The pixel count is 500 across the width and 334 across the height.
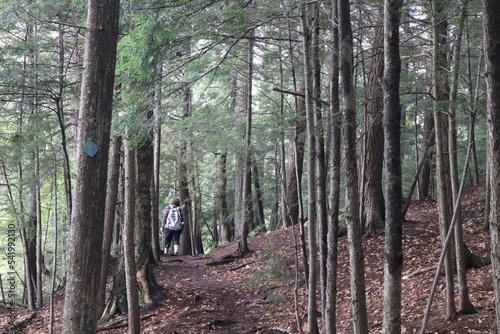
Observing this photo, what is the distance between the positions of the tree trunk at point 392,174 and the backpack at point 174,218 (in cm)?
1040

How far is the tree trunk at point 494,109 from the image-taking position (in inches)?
148

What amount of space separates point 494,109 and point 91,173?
3641mm

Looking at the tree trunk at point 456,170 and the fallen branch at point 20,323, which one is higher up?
the tree trunk at point 456,170

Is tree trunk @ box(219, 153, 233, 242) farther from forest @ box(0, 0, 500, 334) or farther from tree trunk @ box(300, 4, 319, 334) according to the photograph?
tree trunk @ box(300, 4, 319, 334)

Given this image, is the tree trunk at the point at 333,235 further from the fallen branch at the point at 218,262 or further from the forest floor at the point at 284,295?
the fallen branch at the point at 218,262

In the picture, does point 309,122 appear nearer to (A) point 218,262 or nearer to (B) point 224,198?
(A) point 218,262

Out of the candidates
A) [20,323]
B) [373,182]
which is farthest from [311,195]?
[20,323]

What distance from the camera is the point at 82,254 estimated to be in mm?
3721

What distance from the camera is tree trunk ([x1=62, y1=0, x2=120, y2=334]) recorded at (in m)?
3.70

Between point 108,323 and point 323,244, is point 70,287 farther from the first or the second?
point 108,323

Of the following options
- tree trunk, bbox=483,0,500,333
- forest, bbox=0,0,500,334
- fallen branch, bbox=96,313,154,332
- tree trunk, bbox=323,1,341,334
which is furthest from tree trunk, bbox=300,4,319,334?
fallen branch, bbox=96,313,154,332

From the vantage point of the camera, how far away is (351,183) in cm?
454

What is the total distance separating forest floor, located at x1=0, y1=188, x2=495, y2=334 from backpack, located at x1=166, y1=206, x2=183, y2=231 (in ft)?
6.13

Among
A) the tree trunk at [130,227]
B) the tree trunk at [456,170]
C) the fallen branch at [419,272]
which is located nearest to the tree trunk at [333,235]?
the tree trunk at [456,170]
